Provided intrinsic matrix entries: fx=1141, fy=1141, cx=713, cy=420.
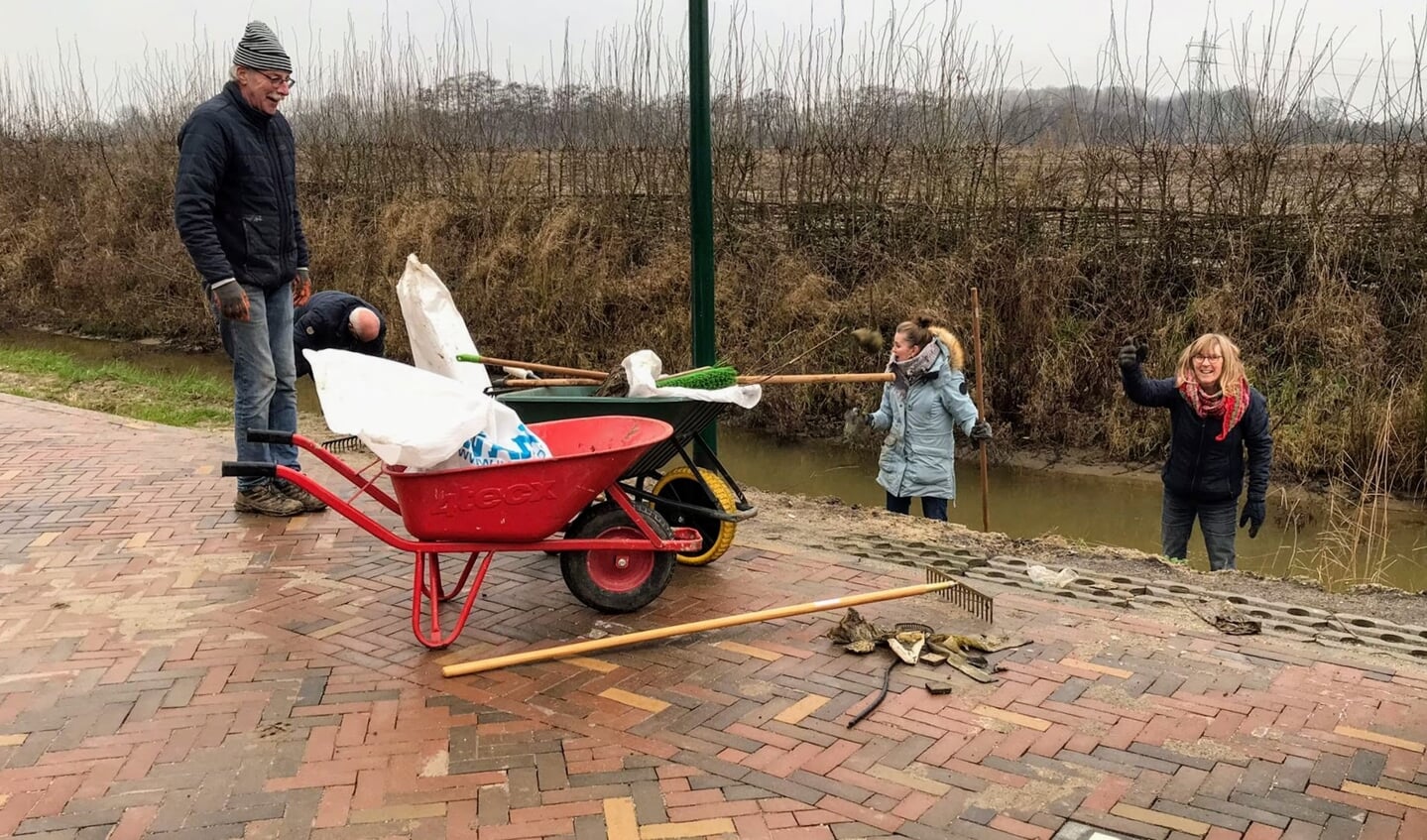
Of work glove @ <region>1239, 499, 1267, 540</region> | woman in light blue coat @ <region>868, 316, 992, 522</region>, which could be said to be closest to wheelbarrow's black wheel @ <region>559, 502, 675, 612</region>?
woman in light blue coat @ <region>868, 316, 992, 522</region>

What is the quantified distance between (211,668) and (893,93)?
33.2 feet

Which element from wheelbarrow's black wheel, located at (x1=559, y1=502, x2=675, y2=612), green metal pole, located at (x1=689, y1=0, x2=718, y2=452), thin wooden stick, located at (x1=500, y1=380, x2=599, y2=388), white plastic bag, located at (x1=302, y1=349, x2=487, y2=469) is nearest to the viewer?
white plastic bag, located at (x1=302, y1=349, x2=487, y2=469)

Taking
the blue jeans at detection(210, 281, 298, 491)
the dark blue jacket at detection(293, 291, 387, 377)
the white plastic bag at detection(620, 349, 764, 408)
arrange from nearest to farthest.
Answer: the white plastic bag at detection(620, 349, 764, 408) < the blue jeans at detection(210, 281, 298, 491) < the dark blue jacket at detection(293, 291, 387, 377)

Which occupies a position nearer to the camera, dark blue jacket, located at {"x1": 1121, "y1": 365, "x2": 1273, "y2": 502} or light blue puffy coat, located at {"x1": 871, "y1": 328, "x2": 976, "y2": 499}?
dark blue jacket, located at {"x1": 1121, "y1": 365, "x2": 1273, "y2": 502}

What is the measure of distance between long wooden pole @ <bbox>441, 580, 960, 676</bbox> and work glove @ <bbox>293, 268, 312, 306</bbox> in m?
2.72

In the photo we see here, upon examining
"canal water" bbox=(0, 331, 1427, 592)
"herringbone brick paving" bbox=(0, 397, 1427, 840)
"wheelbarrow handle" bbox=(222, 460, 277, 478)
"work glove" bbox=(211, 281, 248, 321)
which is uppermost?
"work glove" bbox=(211, 281, 248, 321)

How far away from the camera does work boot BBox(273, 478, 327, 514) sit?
600cm

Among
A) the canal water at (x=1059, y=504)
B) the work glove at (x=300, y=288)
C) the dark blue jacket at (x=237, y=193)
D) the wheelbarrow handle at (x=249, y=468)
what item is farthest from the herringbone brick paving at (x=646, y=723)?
the canal water at (x=1059, y=504)

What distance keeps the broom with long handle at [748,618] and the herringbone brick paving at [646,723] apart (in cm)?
6

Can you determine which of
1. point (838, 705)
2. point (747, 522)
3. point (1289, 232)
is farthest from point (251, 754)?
point (1289, 232)

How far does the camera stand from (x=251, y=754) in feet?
11.1

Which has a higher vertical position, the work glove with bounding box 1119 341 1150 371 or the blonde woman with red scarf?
the work glove with bounding box 1119 341 1150 371

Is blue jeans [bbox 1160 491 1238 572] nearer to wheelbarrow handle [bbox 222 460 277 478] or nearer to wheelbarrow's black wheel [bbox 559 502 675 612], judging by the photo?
wheelbarrow's black wheel [bbox 559 502 675 612]

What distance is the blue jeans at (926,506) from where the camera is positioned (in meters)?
6.85
